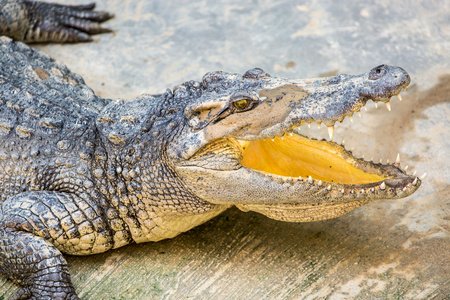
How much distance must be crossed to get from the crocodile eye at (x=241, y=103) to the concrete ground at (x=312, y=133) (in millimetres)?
1074

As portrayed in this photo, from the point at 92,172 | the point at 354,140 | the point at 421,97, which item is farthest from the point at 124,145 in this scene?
the point at 421,97

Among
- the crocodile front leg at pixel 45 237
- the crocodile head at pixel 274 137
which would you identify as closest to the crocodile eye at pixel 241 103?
the crocodile head at pixel 274 137

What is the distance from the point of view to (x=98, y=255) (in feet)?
12.0

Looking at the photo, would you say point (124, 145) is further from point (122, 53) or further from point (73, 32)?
point (73, 32)

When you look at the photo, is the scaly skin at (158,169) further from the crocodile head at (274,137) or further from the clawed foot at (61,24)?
the clawed foot at (61,24)

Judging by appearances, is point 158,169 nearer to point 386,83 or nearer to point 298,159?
point 298,159

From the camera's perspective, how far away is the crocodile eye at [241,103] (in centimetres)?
315

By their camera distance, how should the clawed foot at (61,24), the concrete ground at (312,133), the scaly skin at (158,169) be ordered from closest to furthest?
the scaly skin at (158,169)
the concrete ground at (312,133)
the clawed foot at (61,24)

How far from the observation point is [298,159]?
3.59m

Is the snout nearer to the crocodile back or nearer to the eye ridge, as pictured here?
the eye ridge

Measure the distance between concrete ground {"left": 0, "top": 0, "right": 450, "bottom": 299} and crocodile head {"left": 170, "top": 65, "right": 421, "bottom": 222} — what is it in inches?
14.9

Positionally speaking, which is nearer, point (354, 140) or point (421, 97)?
point (354, 140)

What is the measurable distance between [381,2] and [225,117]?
3.93m

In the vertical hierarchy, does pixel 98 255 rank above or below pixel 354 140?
below
